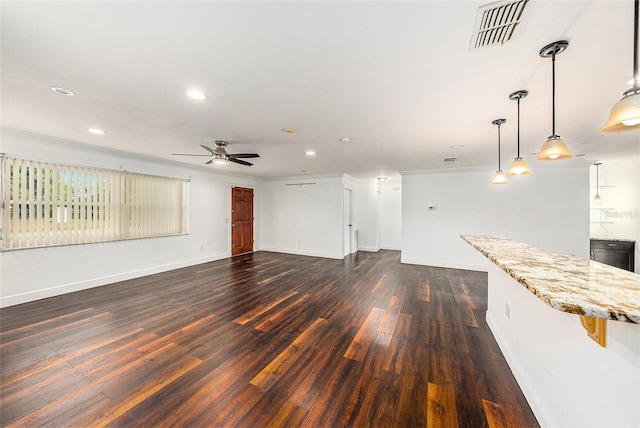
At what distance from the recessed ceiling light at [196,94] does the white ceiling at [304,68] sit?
0.18 feet

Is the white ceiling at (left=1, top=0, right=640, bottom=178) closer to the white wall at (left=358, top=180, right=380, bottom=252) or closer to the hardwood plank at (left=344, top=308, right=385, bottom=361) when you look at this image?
the hardwood plank at (left=344, top=308, right=385, bottom=361)

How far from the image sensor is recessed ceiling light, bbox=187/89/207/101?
2154 millimetres

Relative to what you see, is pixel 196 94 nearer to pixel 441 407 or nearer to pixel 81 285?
pixel 441 407

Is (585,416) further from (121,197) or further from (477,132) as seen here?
(121,197)

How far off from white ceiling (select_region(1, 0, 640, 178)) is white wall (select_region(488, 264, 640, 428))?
168 cm

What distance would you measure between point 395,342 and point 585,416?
1.50 meters

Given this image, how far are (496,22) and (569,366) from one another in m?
1.97

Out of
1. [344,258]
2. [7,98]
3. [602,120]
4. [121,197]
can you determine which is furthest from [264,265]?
[602,120]

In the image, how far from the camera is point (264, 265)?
6055mm

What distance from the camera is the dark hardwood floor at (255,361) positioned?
166 cm

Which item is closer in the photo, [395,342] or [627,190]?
[395,342]

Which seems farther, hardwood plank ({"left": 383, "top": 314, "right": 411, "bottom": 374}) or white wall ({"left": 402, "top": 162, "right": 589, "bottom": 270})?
white wall ({"left": 402, "top": 162, "right": 589, "bottom": 270})

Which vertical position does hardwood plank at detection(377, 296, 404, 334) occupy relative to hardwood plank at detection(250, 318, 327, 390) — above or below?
above

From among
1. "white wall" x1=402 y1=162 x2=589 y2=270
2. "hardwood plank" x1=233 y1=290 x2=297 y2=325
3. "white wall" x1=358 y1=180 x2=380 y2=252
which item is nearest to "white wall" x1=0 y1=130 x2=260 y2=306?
"hardwood plank" x1=233 y1=290 x2=297 y2=325
